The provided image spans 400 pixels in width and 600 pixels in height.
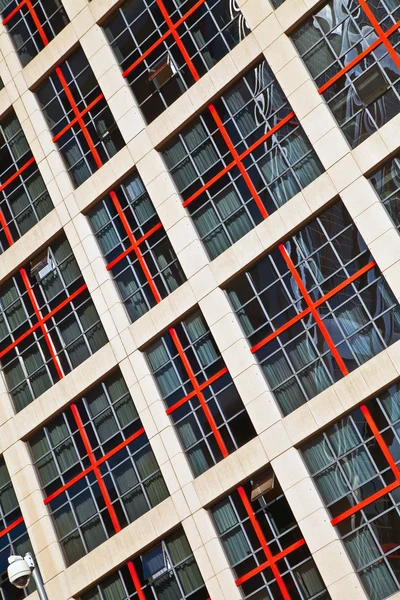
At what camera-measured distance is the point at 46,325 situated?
4041 cm

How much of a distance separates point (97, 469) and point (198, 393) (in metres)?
5.30

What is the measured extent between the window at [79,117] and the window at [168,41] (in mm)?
1697

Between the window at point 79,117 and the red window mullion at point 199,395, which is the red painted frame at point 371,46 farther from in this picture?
the red window mullion at point 199,395

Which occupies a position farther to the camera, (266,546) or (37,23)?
(37,23)

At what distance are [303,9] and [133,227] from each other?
10.4 m

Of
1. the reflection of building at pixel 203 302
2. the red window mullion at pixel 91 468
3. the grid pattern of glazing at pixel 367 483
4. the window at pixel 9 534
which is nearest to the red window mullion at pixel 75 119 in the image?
the reflection of building at pixel 203 302

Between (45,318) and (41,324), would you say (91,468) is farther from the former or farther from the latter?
(45,318)

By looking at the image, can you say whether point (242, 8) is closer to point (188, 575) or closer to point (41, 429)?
point (41, 429)

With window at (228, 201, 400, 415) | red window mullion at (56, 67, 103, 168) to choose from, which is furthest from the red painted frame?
red window mullion at (56, 67, 103, 168)

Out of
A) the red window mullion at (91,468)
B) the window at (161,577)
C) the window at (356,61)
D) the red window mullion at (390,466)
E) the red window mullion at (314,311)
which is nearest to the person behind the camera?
the red window mullion at (390,466)

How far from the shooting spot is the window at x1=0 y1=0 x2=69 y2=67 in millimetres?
42469

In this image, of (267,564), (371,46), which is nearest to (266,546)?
(267,564)

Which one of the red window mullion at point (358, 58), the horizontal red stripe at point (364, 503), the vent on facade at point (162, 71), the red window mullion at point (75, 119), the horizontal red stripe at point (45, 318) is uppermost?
the red window mullion at point (75, 119)

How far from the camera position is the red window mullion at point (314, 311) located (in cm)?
3221
